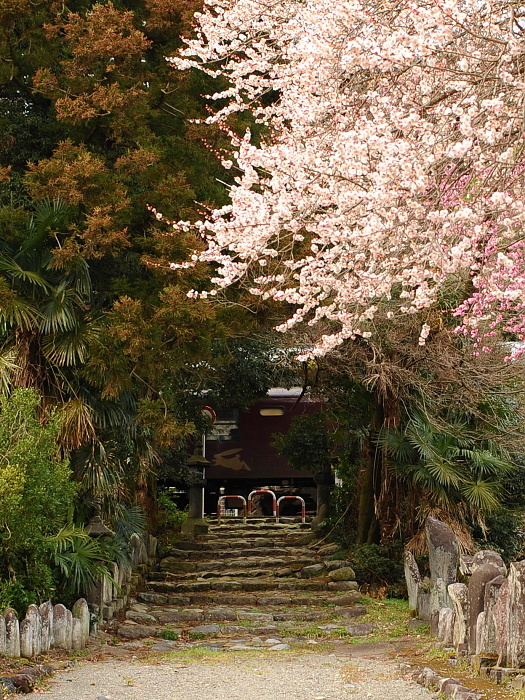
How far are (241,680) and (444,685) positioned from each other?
1.85m

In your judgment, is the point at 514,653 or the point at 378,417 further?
the point at 378,417

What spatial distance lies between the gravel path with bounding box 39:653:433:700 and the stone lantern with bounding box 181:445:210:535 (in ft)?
25.8

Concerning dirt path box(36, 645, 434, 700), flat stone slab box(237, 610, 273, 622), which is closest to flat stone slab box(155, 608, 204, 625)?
flat stone slab box(237, 610, 273, 622)

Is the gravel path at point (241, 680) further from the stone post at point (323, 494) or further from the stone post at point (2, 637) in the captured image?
the stone post at point (323, 494)

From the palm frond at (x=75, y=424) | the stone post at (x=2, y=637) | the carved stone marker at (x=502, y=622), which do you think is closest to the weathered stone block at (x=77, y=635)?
the stone post at (x=2, y=637)

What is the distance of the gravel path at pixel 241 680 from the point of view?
668 cm

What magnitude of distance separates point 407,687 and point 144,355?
4173 mm

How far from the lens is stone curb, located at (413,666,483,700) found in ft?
19.4

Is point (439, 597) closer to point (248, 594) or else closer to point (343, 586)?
point (343, 586)

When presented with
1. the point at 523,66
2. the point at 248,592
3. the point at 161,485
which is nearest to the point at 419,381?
the point at 248,592

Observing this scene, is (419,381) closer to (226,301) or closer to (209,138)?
(226,301)

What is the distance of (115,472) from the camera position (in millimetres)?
10375

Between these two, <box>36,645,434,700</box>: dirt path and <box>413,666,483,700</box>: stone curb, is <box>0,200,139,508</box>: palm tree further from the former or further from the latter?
<box>413,666,483,700</box>: stone curb

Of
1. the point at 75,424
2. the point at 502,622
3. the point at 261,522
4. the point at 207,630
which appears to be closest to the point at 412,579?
the point at 207,630
